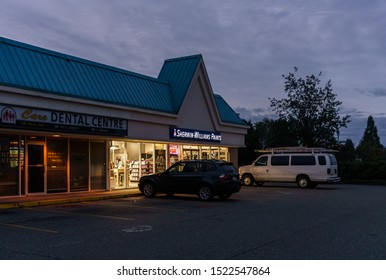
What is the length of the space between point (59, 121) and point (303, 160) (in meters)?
15.2

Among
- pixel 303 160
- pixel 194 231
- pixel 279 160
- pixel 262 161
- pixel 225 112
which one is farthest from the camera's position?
pixel 225 112

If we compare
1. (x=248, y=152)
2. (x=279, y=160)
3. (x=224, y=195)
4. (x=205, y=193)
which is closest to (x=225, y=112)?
(x=279, y=160)

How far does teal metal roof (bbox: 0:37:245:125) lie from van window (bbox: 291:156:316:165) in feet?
26.0

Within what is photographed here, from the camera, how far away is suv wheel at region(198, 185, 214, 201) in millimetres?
18297

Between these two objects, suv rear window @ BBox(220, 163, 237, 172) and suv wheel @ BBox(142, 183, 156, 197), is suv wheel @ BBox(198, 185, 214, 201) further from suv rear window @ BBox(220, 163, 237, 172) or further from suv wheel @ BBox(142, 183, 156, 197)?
suv wheel @ BBox(142, 183, 156, 197)

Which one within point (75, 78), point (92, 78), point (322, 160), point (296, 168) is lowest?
point (296, 168)

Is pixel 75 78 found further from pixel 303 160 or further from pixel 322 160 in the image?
pixel 322 160

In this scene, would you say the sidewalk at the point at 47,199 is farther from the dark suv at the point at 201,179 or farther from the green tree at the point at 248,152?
the green tree at the point at 248,152

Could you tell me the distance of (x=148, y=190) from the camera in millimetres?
20094

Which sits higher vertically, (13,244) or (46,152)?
(46,152)

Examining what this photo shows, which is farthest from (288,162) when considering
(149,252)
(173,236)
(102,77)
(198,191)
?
(149,252)

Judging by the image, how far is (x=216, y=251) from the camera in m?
8.34

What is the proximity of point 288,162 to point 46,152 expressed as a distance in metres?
14.8

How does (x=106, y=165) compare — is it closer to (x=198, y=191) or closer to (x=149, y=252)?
(x=198, y=191)
